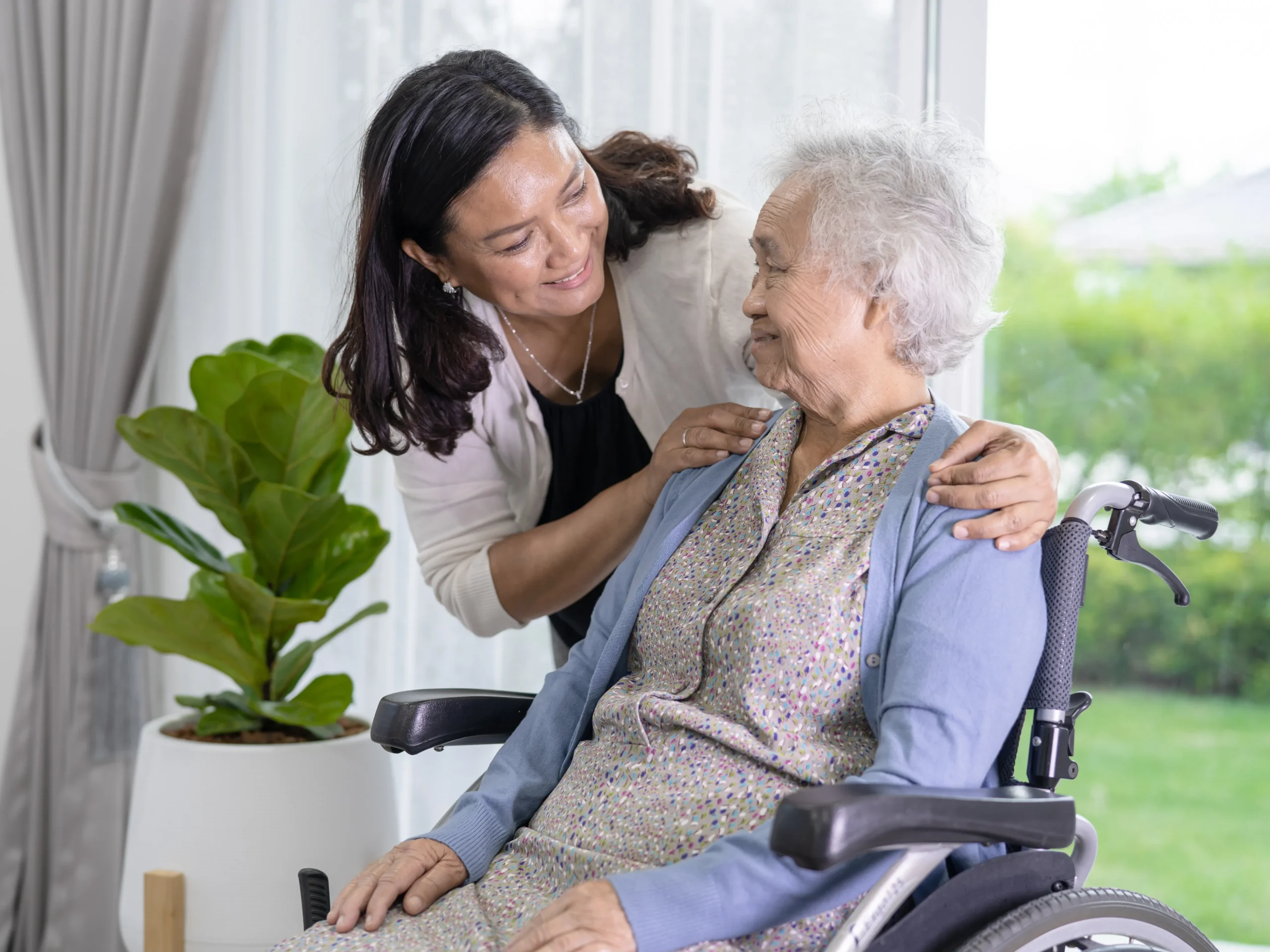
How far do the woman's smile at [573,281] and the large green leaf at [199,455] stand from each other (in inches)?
30.2

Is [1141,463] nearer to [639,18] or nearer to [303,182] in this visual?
[639,18]

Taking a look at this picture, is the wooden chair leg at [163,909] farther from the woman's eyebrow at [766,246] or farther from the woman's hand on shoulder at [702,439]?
the woman's eyebrow at [766,246]

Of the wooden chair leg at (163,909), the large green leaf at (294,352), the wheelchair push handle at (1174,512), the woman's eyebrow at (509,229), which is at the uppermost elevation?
the woman's eyebrow at (509,229)

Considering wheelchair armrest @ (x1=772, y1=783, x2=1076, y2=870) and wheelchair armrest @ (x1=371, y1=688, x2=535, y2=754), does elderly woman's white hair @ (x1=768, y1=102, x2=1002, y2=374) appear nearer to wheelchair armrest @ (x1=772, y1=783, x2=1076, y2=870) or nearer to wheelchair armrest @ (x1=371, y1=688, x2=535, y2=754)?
wheelchair armrest @ (x1=772, y1=783, x2=1076, y2=870)

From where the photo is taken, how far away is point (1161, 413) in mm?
2268

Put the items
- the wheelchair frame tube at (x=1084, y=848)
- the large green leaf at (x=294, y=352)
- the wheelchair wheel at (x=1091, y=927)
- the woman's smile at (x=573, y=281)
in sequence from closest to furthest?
1. the wheelchair wheel at (x=1091, y=927)
2. the wheelchair frame tube at (x=1084, y=848)
3. the woman's smile at (x=573, y=281)
4. the large green leaf at (x=294, y=352)

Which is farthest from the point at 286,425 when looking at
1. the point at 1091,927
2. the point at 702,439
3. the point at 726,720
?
the point at 1091,927

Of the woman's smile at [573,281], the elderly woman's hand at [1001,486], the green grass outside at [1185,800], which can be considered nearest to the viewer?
the elderly woman's hand at [1001,486]

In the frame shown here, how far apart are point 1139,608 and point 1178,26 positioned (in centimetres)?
107

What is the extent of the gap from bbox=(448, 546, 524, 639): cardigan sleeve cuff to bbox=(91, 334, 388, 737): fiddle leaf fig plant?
0.36 metres

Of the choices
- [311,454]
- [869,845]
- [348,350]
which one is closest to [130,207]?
[311,454]

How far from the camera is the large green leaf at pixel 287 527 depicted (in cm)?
199

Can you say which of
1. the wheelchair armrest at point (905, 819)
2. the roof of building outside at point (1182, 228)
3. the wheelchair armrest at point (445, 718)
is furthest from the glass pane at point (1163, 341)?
the wheelchair armrest at point (905, 819)

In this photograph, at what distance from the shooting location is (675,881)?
1.12 m
